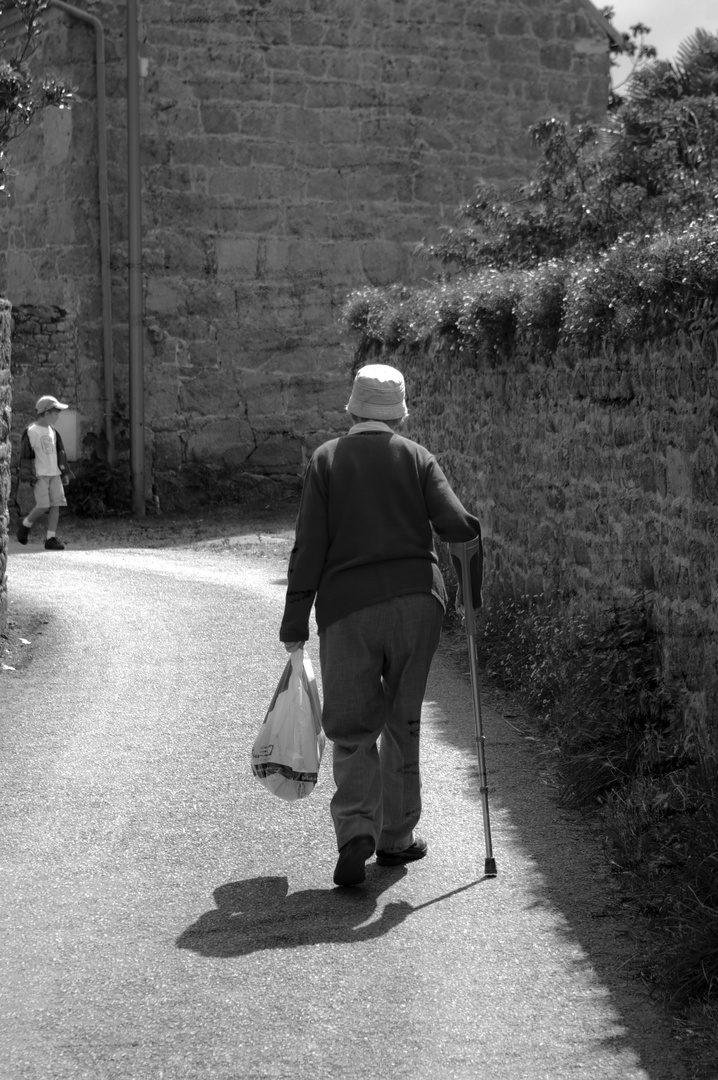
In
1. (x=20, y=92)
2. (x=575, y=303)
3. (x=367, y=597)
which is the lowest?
(x=367, y=597)

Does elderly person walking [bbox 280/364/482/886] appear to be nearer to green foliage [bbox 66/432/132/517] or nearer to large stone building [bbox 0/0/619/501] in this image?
green foliage [bbox 66/432/132/517]

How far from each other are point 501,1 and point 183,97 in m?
4.47

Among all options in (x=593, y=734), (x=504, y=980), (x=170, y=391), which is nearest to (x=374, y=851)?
(x=504, y=980)

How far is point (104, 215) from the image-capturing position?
1599cm

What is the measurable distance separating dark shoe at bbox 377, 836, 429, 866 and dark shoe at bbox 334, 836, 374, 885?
0.90 ft

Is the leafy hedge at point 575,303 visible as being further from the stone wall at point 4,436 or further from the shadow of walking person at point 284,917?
the stone wall at point 4,436

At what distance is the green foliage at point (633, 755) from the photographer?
13.3ft

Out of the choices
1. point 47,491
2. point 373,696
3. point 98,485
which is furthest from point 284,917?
point 98,485

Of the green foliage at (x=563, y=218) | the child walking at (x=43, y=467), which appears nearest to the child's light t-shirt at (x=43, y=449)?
the child walking at (x=43, y=467)

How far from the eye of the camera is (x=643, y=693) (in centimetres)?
591

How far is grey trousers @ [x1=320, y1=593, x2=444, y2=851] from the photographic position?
4.55 metres

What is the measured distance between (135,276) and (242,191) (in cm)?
175

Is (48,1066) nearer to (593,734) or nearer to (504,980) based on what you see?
(504,980)

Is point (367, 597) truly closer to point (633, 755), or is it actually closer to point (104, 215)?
point (633, 755)
